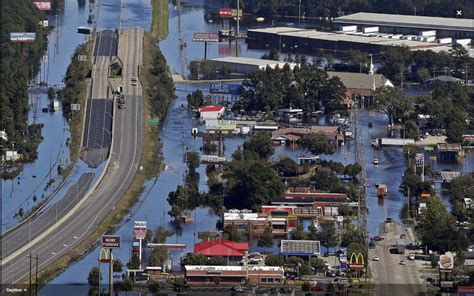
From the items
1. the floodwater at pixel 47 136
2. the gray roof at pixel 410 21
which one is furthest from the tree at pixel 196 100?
the gray roof at pixel 410 21

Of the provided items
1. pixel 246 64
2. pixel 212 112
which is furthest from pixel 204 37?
pixel 212 112

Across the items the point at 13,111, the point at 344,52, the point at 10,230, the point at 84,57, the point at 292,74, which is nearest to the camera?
the point at 10,230

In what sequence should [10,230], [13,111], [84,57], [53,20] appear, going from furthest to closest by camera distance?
[53,20] < [84,57] < [13,111] < [10,230]

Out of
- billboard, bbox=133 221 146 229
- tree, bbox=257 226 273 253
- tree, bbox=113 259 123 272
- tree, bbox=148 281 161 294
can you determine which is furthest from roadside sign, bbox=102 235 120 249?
tree, bbox=257 226 273 253

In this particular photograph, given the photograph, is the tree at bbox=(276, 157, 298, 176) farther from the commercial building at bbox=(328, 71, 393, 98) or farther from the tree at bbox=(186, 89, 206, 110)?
the commercial building at bbox=(328, 71, 393, 98)

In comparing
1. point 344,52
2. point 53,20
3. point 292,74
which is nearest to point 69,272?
point 292,74

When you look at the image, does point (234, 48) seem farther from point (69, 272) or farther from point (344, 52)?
point (69, 272)
